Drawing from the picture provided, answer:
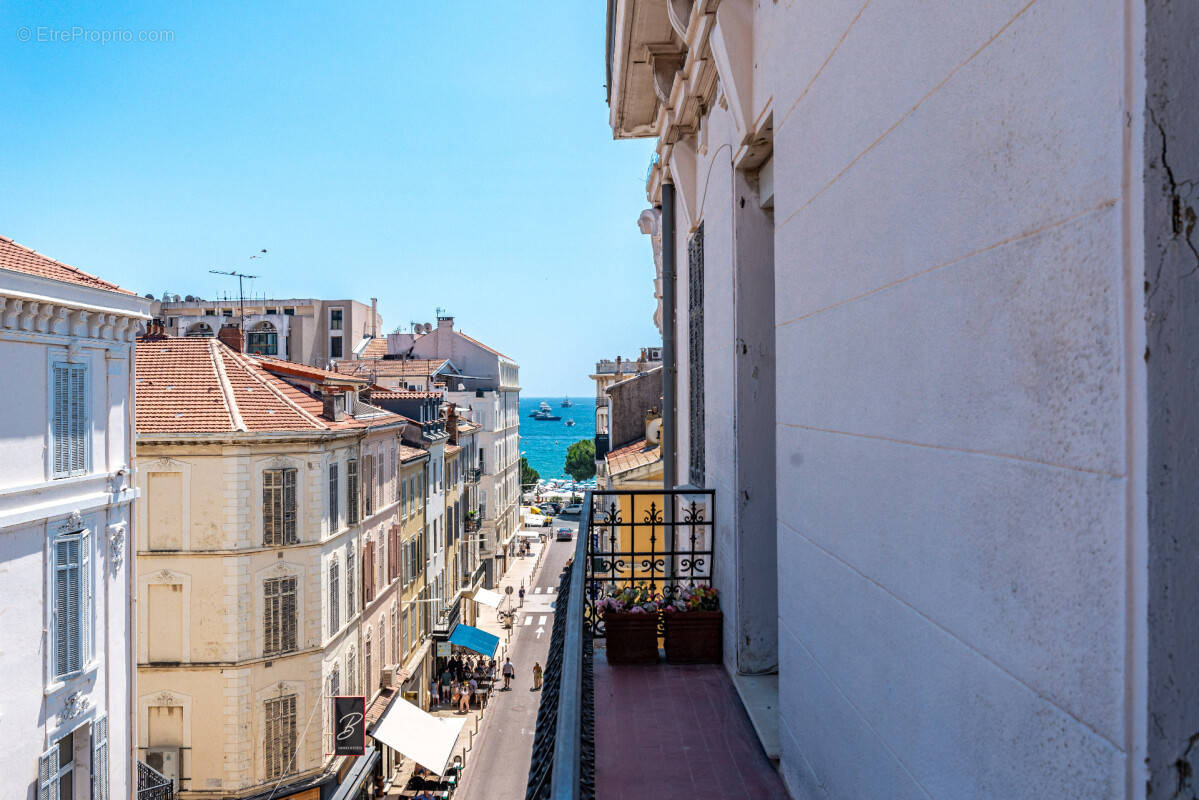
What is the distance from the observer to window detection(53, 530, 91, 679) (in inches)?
527

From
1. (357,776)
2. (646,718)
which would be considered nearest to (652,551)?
(646,718)

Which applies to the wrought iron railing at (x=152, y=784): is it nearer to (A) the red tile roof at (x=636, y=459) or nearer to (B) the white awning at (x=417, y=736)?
(B) the white awning at (x=417, y=736)

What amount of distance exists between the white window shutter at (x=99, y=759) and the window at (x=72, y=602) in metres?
1.32

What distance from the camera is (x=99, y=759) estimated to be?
47.5 feet

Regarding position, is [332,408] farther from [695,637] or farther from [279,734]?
[695,637]

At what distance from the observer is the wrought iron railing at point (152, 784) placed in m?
17.5

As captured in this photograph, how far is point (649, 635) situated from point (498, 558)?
45612 millimetres

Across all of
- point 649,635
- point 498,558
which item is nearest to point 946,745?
point 649,635

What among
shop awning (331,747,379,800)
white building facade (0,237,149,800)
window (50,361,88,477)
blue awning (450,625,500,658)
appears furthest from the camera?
blue awning (450,625,500,658)

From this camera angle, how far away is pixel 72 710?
13.7 meters

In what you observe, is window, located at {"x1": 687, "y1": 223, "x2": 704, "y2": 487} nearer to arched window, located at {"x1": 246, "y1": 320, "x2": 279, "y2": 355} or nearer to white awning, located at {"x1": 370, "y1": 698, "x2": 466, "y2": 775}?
white awning, located at {"x1": 370, "y1": 698, "x2": 466, "y2": 775}

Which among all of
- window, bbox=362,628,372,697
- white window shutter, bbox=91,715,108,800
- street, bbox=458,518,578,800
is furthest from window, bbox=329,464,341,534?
white window shutter, bbox=91,715,108,800

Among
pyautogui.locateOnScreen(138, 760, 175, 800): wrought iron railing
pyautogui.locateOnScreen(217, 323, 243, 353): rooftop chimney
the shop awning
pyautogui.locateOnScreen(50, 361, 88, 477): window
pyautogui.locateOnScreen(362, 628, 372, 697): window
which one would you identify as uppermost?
pyautogui.locateOnScreen(217, 323, 243, 353): rooftop chimney

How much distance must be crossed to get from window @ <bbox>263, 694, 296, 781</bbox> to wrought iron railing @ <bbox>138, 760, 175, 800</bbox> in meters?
1.98
